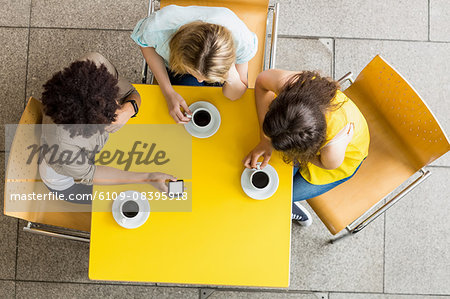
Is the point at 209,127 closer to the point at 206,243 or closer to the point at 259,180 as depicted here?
the point at 259,180

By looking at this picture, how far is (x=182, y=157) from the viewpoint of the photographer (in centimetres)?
118

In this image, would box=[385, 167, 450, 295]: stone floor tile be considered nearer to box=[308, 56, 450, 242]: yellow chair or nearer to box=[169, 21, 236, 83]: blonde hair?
box=[308, 56, 450, 242]: yellow chair

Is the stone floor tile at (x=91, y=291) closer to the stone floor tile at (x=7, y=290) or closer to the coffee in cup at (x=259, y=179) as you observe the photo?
the stone floor tile at (x=7, y=290)

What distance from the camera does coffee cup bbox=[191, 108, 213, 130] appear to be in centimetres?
118

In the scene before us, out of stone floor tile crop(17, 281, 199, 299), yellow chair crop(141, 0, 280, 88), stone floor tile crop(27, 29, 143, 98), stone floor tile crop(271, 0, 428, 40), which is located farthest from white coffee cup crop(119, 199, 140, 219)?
stone floor tile crop(271, 0, 428, 40)

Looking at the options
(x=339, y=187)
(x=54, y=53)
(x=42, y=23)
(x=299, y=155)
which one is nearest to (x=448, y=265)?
(x=339, y=187)

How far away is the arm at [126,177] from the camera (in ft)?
3.78

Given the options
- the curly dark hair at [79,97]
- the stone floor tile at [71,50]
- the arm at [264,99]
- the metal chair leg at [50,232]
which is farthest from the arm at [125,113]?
the stone floor tile at [71,50]

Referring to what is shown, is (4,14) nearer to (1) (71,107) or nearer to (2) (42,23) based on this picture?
(2) (42,23)

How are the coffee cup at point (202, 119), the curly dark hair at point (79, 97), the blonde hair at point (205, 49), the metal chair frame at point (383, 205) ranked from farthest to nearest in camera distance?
1. the metal chair frame at point (383, 205)
2. the coffee cup at point (202, 119)
3. the blonde hair at point (205, 49)
4. the curly dark hair at point (79, 97)

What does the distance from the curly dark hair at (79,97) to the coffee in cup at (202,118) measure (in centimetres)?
28

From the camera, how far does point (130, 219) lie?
1134 mm

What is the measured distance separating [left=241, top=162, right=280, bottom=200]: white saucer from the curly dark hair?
1.53ft

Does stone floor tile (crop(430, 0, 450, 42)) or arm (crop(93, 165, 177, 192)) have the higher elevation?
stone floor tile (crop(430, 0, 450, 42))
